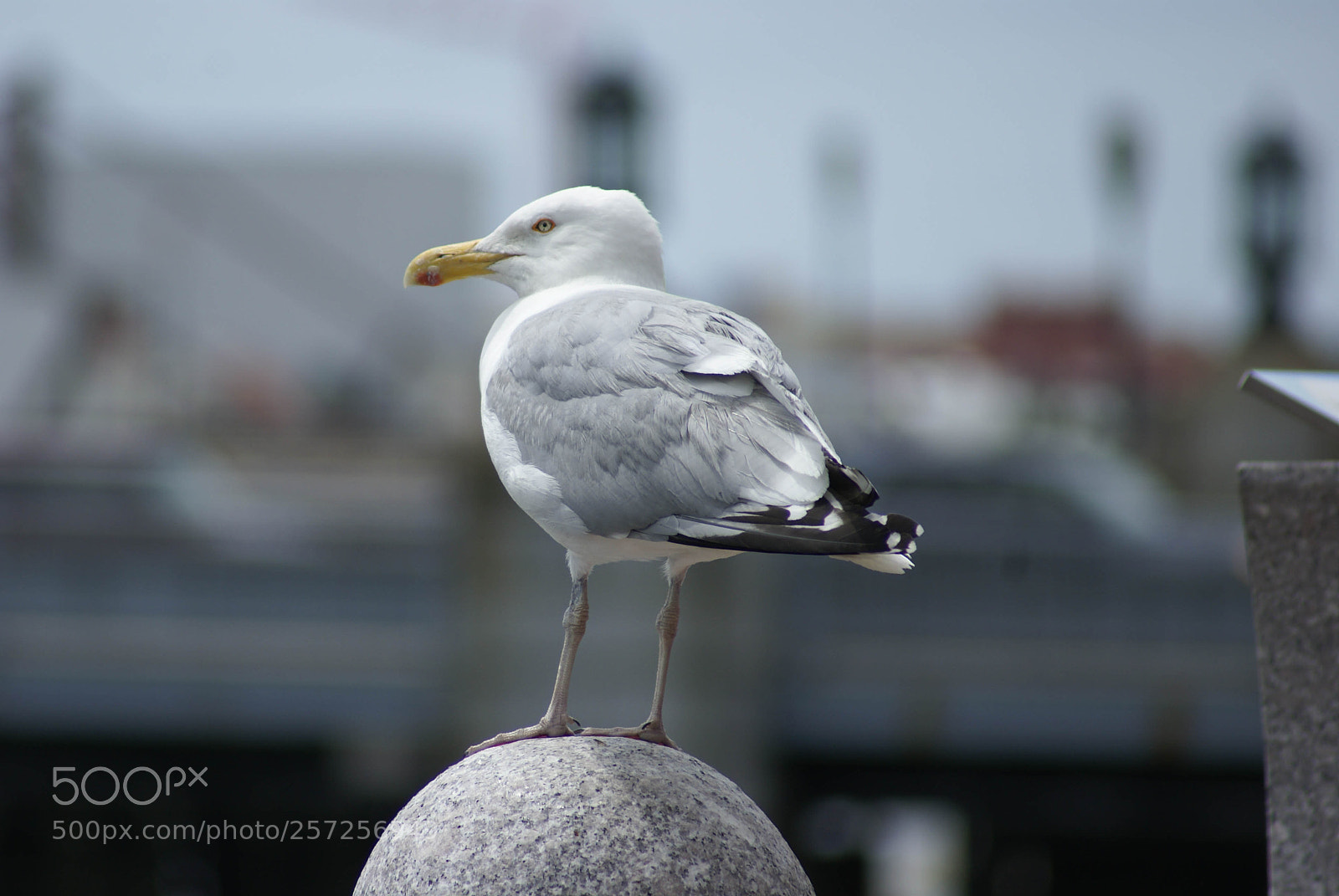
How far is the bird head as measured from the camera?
13.1ft

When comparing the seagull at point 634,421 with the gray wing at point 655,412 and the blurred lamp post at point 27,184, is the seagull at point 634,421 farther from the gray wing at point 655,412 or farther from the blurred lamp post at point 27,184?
the blurred lamp post at point 27,184

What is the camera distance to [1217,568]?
16.0 m

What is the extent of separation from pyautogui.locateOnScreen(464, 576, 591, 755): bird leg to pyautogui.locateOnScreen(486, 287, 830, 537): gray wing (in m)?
0.45

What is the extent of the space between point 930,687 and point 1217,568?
3759 millimetres

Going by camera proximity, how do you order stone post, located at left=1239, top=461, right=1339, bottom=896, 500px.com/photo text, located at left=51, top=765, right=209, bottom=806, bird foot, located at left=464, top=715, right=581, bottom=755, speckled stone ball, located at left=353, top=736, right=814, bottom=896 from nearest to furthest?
speckled stone ball, located at left=353, top=736, right=814, bottom=896 → bird foot, located at left=464, top=715, right=581, bottom=755 → stone post, located at left=1239, top=461, right=1339, bottom=896 → 500px.com/photo text, located at left=51, top=765, right=209, bottom=806

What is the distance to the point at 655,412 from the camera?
3342mm

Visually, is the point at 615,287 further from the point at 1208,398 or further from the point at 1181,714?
the point at 1208,398

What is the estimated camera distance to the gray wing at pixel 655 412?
10.3 ft

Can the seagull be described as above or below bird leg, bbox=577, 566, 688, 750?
above

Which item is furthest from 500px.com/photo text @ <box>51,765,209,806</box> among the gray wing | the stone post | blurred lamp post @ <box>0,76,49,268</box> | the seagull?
blurred lamp post @ <box>0,76,49,268</box>

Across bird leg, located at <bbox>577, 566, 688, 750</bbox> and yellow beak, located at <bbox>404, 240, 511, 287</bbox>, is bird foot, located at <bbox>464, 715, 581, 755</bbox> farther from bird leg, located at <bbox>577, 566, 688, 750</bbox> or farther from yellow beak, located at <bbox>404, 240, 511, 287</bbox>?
yellow beak, located at <bbox>404, 240, 511, 287</bbox>

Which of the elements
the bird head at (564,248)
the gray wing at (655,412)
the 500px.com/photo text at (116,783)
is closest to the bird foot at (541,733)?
the gray wing at (655,412)

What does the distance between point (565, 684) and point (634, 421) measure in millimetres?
909

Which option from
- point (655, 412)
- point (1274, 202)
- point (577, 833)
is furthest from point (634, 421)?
point (1274, 202)
